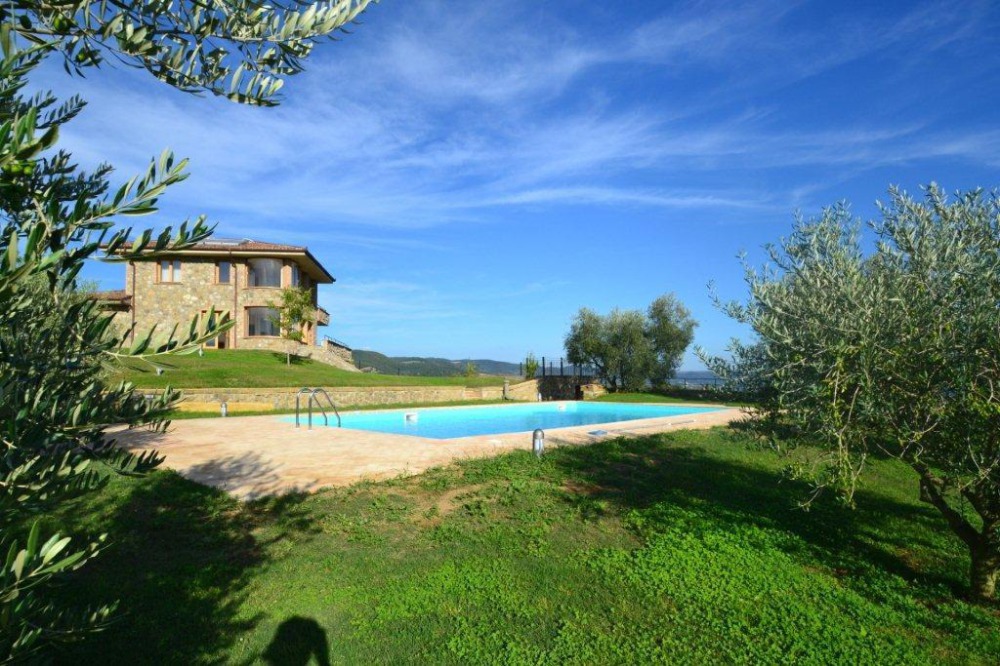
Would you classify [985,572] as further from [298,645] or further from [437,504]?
[298,645]

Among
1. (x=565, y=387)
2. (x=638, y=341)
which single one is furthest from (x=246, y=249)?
(x=638, y=341)

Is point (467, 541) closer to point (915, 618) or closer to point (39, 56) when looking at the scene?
point (915, 618)

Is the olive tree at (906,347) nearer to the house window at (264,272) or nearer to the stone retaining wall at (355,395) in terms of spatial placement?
the stone retaining wall at (355,395)

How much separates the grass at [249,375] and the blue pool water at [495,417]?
512cm

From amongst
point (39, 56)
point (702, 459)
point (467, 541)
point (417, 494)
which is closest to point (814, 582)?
point (467, 541)

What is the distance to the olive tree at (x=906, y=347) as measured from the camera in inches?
215

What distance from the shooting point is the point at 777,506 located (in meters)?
9.72

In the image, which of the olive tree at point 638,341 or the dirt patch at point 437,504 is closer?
the dirt patch at point 437,504

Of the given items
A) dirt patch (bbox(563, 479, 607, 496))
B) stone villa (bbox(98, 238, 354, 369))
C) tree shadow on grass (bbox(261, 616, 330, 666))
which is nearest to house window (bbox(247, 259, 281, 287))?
stone villa (bbox(98, 238, 354, 369))

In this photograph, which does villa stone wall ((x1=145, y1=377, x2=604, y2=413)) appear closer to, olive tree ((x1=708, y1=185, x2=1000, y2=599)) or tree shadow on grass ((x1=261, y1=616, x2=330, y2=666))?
tree shadow on grass ((x1=261, y1=616, x2=330, y2=666))

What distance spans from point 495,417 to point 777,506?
18778mm

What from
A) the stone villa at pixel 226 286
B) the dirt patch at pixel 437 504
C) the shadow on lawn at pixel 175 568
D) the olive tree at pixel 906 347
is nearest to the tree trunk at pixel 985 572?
the olive tree at pixel 906 347

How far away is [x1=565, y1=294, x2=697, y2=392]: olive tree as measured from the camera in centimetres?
4044

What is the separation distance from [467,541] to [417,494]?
206cm
